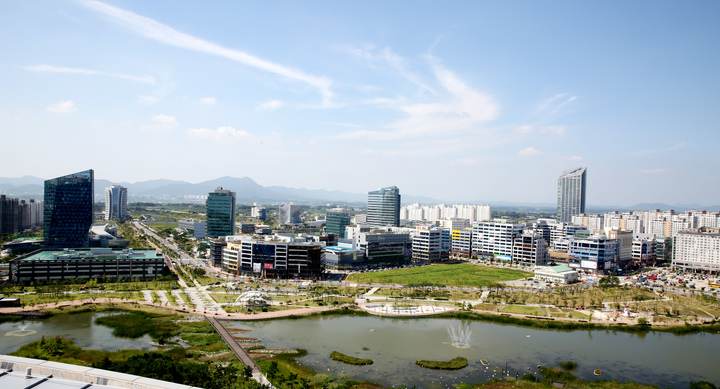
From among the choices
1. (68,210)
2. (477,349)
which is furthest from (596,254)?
(68,210)

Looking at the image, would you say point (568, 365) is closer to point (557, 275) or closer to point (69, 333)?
point (557, 275)

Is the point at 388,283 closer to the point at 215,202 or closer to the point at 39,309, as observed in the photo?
the point at 39,309

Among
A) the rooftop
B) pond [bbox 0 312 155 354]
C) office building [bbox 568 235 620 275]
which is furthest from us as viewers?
office building [bbox 568 235 620 275]

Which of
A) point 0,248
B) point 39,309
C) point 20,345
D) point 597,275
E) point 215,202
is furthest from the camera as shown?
point 215,202

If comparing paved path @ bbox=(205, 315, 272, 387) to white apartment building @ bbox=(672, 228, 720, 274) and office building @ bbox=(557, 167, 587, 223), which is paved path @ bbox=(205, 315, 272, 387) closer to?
white apartment building @ bbox=(672, 228, 720, 274)

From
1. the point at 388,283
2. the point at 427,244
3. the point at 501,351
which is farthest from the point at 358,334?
the point at 427,244

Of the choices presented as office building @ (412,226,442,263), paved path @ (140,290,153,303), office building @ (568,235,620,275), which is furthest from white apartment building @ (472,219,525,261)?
paved path @ (140,290,153,303)

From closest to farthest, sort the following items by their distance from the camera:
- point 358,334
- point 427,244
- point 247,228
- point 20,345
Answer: point 20,345, point 358,334, point 427,244, point 247,228
